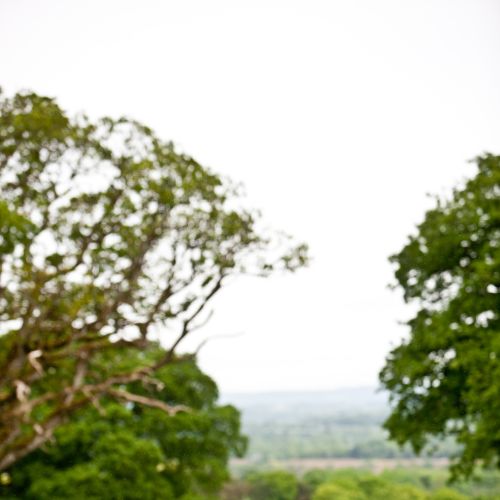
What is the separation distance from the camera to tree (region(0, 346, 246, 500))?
19297 mm

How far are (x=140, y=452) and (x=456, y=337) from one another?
12.0 meters

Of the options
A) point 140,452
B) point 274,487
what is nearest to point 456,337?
point 140,452

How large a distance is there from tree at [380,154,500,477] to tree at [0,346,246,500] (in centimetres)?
922

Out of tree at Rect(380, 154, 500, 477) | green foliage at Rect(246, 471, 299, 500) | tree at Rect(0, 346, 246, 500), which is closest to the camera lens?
tree at Rect(380, 154, 500, 477)

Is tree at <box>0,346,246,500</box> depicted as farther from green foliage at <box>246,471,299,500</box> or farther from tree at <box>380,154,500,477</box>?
green foliage at <box>246,471,299,500</box>

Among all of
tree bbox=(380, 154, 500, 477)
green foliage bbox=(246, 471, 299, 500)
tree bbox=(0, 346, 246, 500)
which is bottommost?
green foliage bbox=(246, 471, 299, 500)

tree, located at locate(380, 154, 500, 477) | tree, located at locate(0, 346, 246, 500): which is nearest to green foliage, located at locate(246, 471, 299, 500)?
tree, located at locate(0, 346, 246, 500)

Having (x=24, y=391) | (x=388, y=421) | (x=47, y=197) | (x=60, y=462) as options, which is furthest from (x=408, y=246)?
(x=60, y=462)

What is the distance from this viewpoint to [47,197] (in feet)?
49.2

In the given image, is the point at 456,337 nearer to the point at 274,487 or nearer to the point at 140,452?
the point at 140,452

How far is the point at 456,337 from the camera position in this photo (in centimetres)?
1530

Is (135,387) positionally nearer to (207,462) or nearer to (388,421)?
(207,462)

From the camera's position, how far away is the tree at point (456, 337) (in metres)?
13.8

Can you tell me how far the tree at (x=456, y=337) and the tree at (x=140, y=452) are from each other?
922 centimetres
